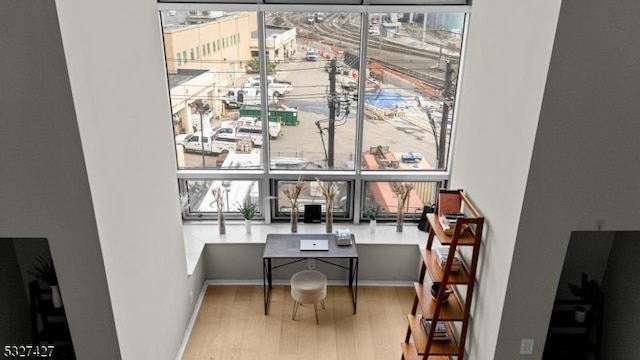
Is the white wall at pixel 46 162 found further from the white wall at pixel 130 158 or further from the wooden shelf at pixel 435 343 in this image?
the wooden shelf at pixel 435 343

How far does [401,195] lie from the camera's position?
5191 millimetres

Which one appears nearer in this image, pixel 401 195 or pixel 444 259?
pixel 444 259

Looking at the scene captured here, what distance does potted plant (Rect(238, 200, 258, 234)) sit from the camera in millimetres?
5107

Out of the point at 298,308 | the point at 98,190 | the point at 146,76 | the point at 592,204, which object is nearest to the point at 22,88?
the point at 98,190

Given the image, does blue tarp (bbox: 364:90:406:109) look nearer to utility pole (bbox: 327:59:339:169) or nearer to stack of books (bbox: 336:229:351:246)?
utility pole (bbox: 327:59:339:169)

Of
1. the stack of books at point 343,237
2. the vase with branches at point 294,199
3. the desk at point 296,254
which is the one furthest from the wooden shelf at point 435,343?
the vase with branches at point 294,199

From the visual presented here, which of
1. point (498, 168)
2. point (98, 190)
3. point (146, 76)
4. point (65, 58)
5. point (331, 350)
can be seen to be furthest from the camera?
point (331, 350)

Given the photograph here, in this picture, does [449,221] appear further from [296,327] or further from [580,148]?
[296,327]

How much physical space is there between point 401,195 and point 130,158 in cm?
305

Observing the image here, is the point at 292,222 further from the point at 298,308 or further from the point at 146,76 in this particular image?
the point at 146,76

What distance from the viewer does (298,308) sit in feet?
15.7

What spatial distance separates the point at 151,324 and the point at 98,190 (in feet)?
4.19

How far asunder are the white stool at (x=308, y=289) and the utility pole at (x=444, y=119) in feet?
6.10

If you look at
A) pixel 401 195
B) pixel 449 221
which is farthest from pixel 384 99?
pixel 449 221
